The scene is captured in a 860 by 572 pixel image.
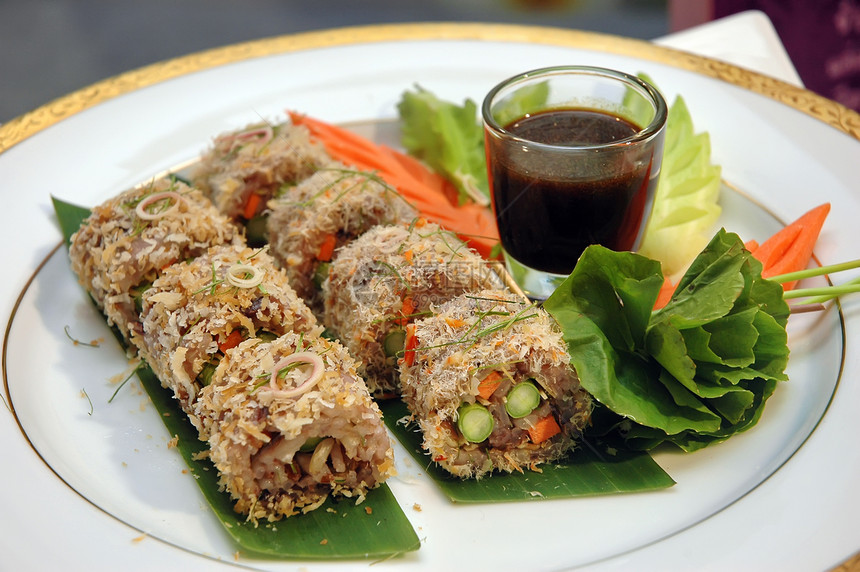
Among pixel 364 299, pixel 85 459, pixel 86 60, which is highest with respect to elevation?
pixel 364 299

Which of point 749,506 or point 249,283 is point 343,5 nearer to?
point 249,283

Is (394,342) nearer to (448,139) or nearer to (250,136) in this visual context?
(250,136)

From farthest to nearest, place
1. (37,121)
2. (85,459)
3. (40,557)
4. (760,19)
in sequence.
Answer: (760,19), (37,121), (85,459), (40,557)

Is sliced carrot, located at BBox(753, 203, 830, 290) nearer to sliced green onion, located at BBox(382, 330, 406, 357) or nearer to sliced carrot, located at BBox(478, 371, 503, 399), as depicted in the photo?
sliced carrot, located at BBox(478, 371, 503, 399)

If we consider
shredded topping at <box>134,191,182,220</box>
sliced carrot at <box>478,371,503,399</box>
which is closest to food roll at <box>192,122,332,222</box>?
shredded topping at <box>134,191,182,220</box>

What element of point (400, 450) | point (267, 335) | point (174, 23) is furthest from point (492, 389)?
point (174, 23)

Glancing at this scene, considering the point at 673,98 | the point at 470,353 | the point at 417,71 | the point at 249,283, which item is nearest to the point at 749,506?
the point at 470,353

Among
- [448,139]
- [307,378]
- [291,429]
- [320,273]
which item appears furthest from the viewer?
[448,139]
